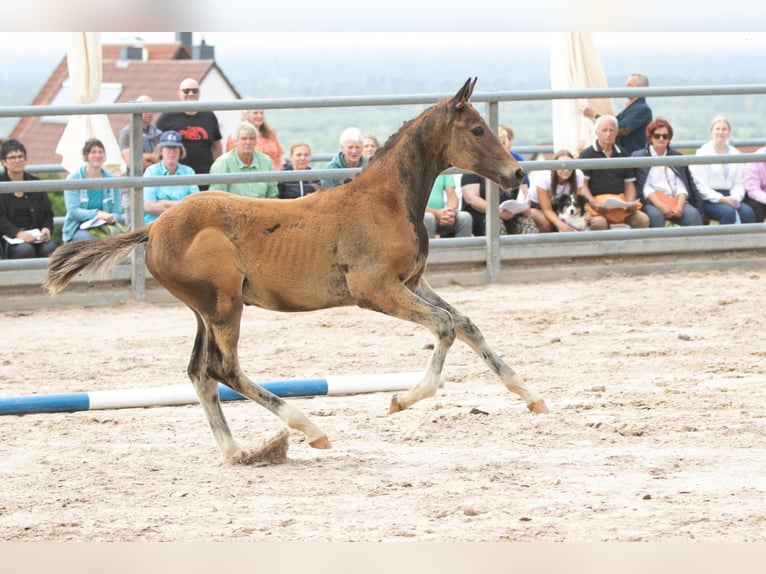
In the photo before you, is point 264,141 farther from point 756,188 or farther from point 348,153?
point 756,188

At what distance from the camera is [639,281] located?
9500mm

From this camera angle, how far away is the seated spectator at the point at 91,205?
8820mm

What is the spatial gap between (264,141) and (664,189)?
12.8ft

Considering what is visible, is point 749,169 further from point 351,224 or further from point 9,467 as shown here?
point 9,467

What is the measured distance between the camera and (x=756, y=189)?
10453 mm

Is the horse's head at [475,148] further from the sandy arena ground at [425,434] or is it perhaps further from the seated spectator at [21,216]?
the seated spectator at [21,216]

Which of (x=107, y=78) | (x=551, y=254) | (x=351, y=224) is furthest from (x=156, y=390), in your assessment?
(x=107, y=78)

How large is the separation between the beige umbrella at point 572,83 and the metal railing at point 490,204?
1.00 metres

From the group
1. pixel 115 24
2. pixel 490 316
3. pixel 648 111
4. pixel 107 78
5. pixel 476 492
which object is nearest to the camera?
pixel 115 24

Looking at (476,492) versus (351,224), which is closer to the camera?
(476,492)

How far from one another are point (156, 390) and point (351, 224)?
168cm

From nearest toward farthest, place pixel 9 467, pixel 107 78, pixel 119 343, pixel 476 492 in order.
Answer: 1. pixel 476 492
2. pixel 9 467
3. pixel 119 343
4. pixel 107 78

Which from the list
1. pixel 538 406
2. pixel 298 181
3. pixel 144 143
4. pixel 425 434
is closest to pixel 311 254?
pixel 425 434

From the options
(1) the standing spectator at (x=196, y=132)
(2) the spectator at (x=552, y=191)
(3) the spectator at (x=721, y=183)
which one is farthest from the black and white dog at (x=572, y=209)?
(1) the standing spectator at (x=196, y=132)
